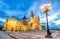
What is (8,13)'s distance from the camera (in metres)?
9.89

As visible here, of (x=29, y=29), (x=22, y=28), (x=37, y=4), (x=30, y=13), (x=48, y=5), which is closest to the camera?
(x=48, y=5)

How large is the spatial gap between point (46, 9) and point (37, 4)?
11.4 ft

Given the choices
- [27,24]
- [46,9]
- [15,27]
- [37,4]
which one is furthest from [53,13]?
[27,24]

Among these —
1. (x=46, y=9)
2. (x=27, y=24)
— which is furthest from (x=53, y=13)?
(x=27, y=24)

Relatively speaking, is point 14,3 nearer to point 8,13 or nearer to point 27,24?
point 8,13

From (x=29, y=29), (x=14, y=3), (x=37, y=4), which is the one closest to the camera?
(x=14, y=3)

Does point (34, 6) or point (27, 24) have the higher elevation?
point (34, 6)

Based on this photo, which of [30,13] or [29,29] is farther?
[29,29]

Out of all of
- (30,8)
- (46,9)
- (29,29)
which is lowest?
(29,29)

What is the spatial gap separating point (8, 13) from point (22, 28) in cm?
408

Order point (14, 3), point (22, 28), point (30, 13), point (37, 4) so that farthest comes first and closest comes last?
point (22, 28), point (30, 13), point (37, 4), point (14, 3)

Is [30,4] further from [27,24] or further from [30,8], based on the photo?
[27,24]

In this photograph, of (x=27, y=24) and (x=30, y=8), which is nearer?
(x=30, y=8)

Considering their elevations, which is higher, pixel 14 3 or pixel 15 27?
pixel 14 3
